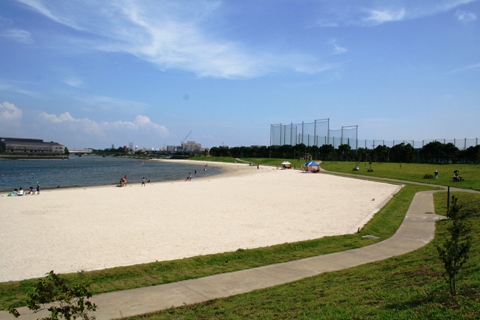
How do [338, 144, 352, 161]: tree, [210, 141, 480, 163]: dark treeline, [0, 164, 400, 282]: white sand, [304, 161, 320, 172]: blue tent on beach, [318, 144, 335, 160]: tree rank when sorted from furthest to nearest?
[318, 144, 335, 160]: tree, [338, 144, 352, 161]: tree, [210, 141, 480, 163]: dark treeline, [304, 161, 320, 172]: blue tent on beach, [0, 164, 400, 282]: white sand

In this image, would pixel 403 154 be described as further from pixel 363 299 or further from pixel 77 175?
pixel 363 299

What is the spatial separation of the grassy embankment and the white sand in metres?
1.70

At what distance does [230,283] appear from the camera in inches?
338

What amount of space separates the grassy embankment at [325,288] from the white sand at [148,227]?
1.70 meters

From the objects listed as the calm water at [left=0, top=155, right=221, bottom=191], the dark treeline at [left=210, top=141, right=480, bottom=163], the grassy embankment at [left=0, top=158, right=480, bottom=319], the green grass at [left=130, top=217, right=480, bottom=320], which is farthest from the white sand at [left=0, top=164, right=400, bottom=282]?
the dark treeline at [left=210, top=141, right=480, bottom=163]

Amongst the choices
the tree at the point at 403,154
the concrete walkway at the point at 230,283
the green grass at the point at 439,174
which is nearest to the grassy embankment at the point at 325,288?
the concrete walkway at the point at 230,283

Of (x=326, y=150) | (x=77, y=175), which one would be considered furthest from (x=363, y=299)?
(x=326, y=150)

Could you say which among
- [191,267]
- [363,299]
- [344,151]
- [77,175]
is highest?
[344,151]

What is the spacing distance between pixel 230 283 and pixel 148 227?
9.53 m

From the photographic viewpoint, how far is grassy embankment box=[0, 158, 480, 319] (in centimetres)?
576

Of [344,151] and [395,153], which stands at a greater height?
[344,151]

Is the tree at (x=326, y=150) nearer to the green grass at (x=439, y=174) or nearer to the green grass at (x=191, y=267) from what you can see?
the green grass at (x=439, y=174)

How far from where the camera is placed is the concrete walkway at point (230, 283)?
716 cm

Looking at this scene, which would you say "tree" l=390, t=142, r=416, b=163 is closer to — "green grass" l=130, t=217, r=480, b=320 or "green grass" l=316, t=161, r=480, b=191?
"green grass" l=316, t=161, r=480, b=191
